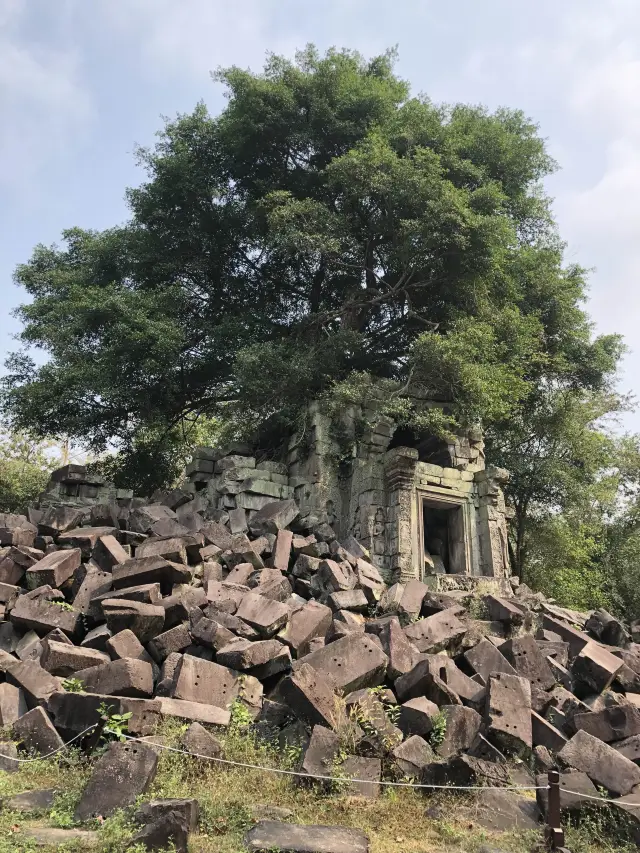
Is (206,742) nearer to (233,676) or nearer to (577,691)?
(233,676)

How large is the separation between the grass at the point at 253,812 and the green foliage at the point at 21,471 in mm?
15555

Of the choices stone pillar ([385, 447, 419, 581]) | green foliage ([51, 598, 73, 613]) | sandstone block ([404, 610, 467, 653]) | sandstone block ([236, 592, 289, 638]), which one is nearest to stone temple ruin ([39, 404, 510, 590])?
stone pillar ([385, 447, 419, 581])

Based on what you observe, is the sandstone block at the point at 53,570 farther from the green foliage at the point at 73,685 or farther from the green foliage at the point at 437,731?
the green foliage at the point at 437,731

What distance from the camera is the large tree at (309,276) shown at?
14148 mm

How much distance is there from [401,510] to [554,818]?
28.1 feet

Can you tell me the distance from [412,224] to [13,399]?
970 centimetres

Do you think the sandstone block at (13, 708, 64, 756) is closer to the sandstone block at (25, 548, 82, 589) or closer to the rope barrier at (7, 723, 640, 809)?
the rope barrier at (7, 723, 640, 809)

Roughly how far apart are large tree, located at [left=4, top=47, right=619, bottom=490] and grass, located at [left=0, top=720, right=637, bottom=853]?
28.6 ft

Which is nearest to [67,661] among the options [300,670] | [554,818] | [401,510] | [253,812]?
[300,670]

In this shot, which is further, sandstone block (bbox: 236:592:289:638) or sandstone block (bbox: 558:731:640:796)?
sandstone block (bbox: 236:592:289:638)

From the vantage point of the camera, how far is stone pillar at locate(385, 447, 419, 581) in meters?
12.5

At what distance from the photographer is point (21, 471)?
24.3 m

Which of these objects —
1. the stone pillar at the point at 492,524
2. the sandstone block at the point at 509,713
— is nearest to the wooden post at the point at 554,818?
the sandstone block at the point at 509,713

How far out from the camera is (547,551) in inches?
787
